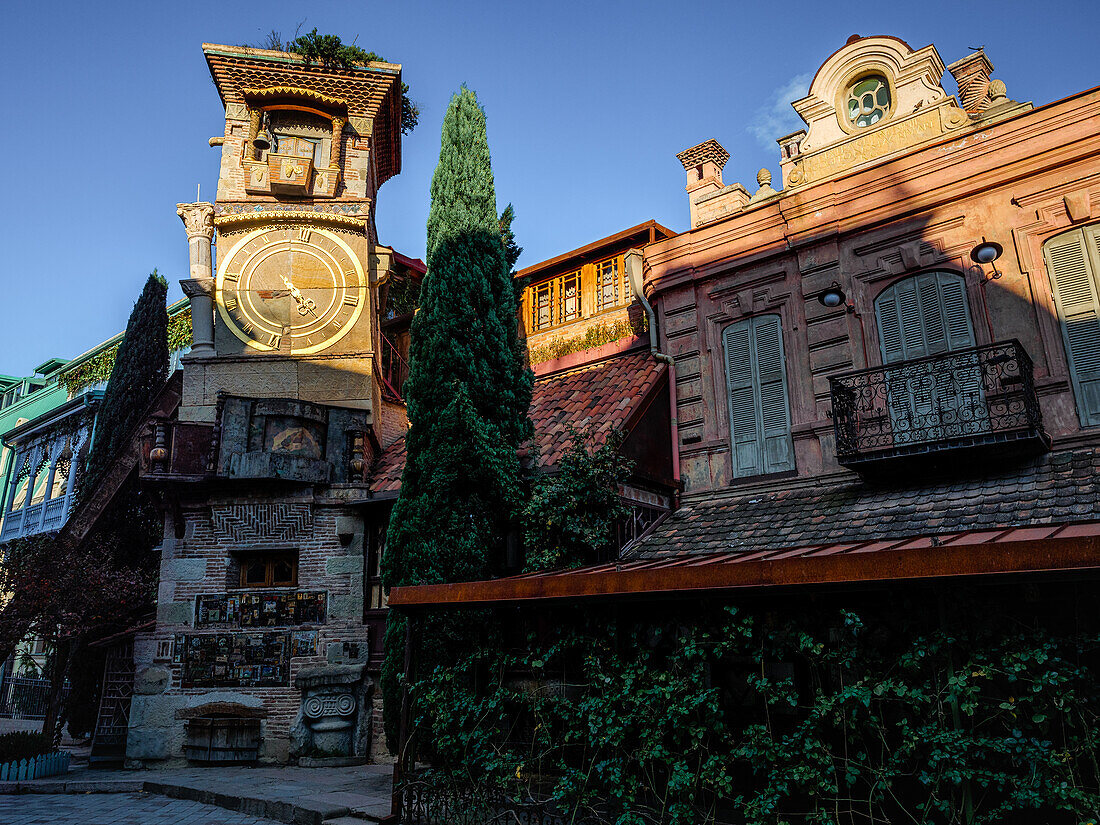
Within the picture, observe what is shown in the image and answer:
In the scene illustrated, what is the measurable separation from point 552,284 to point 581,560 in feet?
22.2

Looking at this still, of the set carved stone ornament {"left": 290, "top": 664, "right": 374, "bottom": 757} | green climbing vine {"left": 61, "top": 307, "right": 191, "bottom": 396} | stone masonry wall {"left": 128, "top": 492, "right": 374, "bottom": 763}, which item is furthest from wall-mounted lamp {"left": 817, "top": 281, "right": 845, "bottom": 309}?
green climbing vine {"left": 61, "top": 307, "right": 191, "bottom": 396}

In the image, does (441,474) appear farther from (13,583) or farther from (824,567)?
(13,583)

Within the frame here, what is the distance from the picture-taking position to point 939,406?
9.38 metres

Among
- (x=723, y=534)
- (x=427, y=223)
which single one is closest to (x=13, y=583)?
(x=427, y=223)

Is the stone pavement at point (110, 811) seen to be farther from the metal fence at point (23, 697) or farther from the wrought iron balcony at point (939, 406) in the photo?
the metal fence at point (23, 697)

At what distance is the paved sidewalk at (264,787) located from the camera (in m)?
9.09

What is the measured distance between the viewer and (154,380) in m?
19.8

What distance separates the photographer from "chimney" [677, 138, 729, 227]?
1373 cm

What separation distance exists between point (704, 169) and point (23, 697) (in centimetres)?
2352

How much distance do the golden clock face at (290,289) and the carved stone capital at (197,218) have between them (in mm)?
667

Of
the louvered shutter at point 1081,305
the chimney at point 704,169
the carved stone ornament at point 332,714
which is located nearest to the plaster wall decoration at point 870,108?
the chimney at point 704,169

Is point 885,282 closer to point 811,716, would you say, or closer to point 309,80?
point 811,716

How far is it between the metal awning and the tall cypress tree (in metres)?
2.60

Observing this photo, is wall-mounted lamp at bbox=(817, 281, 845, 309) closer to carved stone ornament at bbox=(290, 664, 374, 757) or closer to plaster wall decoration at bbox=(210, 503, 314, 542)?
plaster wall decoration at bbox=(210, 503, 314, 542)
